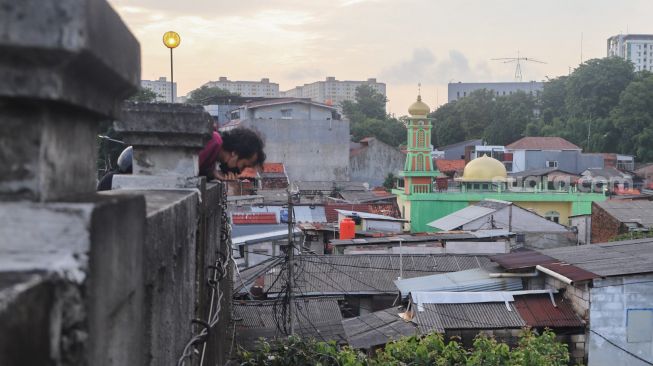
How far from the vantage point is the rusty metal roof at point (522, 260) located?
46.9 ft

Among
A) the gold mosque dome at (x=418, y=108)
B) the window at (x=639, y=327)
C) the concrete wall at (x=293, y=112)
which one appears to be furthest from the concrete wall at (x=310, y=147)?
the window at (x=639, y=327)

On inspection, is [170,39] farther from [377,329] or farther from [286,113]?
[286,113]

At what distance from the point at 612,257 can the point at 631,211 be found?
463 inches

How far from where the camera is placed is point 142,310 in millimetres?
2039

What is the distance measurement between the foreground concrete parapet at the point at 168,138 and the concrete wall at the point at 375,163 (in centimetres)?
4003

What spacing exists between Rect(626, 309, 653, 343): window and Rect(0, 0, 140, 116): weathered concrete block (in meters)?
12.5

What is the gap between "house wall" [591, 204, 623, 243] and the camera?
23812mm

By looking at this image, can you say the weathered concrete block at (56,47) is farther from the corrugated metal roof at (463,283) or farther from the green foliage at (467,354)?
the corrugated metal roof at (463,283)

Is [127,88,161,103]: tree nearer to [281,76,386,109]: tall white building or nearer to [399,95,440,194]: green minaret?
[399,95,440,194]: green minaret

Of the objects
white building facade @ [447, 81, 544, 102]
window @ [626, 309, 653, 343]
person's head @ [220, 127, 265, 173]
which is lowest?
window @ [626, 309, 653, 343]

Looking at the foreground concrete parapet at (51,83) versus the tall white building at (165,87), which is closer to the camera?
the foreground concrete parapet at (51,83)

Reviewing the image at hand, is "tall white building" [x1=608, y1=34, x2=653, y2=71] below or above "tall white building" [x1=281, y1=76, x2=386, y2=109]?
above

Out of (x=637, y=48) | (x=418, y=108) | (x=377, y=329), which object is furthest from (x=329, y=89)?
(x=377, y=329)

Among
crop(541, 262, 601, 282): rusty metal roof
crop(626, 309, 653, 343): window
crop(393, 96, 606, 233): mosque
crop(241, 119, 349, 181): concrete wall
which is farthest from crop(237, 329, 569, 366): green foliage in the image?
crop(241, 119, 349, 181): concrete wall
